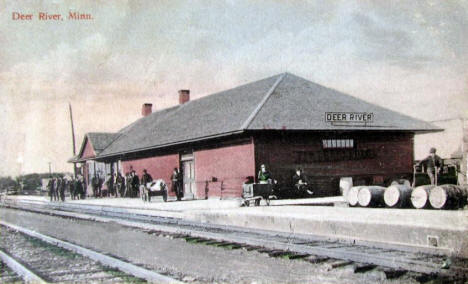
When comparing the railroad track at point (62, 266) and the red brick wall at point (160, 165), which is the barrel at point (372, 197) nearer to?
the railroad track at point (62, 266)

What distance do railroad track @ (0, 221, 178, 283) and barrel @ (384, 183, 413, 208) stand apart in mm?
7255

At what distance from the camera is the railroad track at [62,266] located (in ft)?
21.7

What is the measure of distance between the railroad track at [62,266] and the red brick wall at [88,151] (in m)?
29.0

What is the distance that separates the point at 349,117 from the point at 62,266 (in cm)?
1596

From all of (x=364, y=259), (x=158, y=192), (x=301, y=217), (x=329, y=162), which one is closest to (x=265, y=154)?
(x=329, y=162)

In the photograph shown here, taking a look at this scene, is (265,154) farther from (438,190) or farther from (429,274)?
(429,274)

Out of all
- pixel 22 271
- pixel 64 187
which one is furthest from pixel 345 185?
pixel 64 187

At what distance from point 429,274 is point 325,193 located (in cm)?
1479

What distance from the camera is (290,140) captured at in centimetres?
Answer: 2042

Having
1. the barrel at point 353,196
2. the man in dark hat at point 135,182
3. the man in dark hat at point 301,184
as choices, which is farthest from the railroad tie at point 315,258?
the man in dark hat at point 135,182

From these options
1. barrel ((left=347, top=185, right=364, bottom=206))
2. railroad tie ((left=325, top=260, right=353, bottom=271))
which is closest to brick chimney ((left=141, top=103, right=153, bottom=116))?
barrel ((left=347, top=185, right=364, bottom=206))

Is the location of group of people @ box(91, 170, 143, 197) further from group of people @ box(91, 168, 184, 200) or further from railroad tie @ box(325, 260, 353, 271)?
railroad tie @ box(325, 260, 353, 271)

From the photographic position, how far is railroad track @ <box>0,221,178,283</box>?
6.60 meters

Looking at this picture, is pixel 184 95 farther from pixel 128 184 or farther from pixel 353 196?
pixel 353 196
